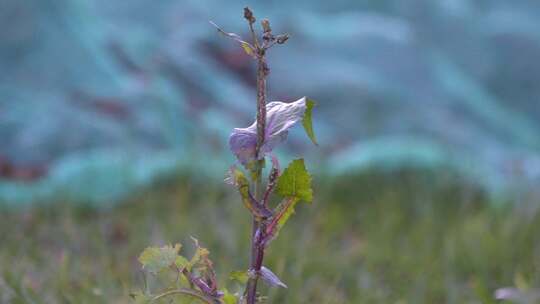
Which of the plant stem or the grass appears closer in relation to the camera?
the plant stem

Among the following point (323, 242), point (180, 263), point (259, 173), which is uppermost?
point (259, 173)

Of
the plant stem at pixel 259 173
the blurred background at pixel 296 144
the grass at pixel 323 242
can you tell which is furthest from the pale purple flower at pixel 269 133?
the grass at pixel 323 242

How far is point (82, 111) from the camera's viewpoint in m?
3.17

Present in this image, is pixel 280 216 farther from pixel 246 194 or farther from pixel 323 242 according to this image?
pixel 323 242

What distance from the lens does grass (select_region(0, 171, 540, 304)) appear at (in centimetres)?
171

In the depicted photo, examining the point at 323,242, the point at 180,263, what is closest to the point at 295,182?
the point at 180,263

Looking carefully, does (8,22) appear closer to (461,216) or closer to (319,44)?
(319,44)

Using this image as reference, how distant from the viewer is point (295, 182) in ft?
3.33

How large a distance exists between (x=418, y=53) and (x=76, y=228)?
1.96 metres

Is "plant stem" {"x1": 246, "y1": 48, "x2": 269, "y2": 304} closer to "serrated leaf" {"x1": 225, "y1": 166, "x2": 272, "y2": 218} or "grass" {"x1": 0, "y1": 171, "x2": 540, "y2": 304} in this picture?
"serrated leaf" {"x1": 225, "y1": 166, "x2": 272, "y2": 218}

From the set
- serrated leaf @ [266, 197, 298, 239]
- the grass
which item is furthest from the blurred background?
serrated leaf @ [266, 197, 298, 239]

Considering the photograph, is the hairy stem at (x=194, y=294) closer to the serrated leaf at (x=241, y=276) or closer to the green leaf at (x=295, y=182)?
the serrated leaf at (x=241, y=276)

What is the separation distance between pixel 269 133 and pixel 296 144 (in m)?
2.41

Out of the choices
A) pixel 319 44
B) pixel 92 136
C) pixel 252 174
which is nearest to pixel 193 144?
pixel 92 136
